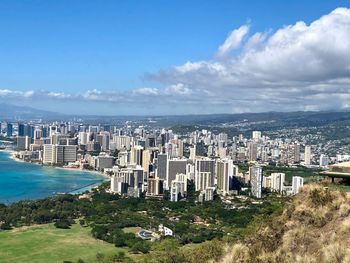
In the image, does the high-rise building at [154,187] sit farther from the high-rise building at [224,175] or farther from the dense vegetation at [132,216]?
the high-rise building at [224,175]

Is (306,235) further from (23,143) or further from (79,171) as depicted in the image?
(23,143)

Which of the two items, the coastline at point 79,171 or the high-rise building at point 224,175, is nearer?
the high-rise building at point 224,175

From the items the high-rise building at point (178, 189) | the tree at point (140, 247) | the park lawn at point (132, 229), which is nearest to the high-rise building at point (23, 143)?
the high-rise building at point (178, 189)

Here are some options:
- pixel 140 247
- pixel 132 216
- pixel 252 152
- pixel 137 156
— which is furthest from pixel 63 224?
pixel 252 152

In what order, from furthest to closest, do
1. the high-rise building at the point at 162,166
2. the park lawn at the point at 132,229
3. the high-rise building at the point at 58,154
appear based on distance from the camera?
1. the high-rise building at the point at 58,154
2. the high-rise building at the point at 162,166
3. the park lawn at the point at 132,229

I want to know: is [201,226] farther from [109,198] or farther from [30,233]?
[109,198]

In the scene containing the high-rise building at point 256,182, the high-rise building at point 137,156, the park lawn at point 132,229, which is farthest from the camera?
the high-rise building at point 137,156
